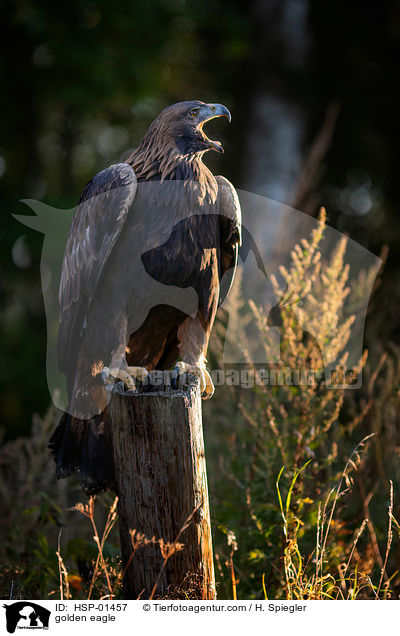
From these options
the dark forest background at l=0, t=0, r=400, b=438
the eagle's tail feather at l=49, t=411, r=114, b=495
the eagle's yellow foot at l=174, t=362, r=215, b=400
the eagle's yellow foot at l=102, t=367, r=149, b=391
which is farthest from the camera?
the dark forest background at l=0, t=0, r=400, b=438

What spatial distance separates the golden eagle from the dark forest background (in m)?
2.88

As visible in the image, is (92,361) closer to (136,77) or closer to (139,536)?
(139,536)

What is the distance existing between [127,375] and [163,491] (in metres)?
0.55

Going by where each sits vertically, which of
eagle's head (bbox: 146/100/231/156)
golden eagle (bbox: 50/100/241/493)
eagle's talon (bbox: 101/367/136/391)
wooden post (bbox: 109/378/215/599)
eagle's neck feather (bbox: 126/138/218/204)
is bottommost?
wooden post (bbox: 109/378/215/599)

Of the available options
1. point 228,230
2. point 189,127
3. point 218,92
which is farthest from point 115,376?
point 218,92

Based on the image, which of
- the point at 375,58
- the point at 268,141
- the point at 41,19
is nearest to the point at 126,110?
the point at 41,19

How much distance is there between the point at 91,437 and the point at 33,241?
3639 millimetres

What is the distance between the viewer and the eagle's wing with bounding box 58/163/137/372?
2.38 metres

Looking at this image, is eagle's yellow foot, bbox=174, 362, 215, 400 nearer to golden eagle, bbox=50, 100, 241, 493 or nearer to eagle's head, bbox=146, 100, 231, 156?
golden eagle, bbox=50, 100, 241, 493

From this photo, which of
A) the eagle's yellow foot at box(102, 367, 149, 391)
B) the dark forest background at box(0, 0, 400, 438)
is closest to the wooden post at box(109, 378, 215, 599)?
the eagle's yellow foot at box(102, 367, 149, 391)

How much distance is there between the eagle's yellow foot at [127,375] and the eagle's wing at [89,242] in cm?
34

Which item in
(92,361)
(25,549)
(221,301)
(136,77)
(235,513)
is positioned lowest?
(25,549)

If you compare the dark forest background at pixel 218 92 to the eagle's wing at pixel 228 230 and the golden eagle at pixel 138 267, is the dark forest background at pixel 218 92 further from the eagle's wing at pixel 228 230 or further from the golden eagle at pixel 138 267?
the golden eagle at pixel 138 267

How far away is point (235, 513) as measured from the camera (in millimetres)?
2770
